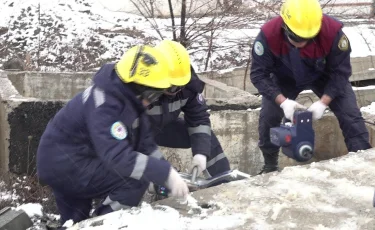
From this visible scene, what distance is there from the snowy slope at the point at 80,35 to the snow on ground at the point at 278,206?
8.78 meters

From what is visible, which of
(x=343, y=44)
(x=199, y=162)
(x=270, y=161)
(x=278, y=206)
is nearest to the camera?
(x=278, y=206)

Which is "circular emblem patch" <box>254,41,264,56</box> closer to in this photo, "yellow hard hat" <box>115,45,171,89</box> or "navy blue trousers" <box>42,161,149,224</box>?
"yellow hard hat" <box>115,45,171,89</box>

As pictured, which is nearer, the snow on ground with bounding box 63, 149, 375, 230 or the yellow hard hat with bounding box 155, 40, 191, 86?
the snow on ground with bounding box 63, 149, 375, 230

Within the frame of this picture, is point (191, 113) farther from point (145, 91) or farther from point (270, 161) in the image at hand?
point (270, 161)

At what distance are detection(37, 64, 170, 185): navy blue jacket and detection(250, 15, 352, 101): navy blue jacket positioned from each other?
1472 millimetres

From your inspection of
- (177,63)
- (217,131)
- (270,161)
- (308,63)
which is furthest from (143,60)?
(217,131)

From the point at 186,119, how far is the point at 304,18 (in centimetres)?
123

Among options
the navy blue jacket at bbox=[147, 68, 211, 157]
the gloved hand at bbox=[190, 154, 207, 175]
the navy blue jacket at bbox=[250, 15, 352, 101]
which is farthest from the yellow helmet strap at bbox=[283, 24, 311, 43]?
the gloved hand at bbox=[190, 154, 207, 175]

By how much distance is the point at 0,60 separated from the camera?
13086 mm

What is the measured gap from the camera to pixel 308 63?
473 cm

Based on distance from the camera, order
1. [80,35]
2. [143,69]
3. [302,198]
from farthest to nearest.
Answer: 1. [80,35]
2. [143,69]
3. [302,198]

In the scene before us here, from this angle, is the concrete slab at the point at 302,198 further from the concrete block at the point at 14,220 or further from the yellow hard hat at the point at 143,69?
the concrete block at the point at 14,220

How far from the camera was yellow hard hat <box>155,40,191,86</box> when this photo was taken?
395cm

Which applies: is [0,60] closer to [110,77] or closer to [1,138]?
[1,138]
